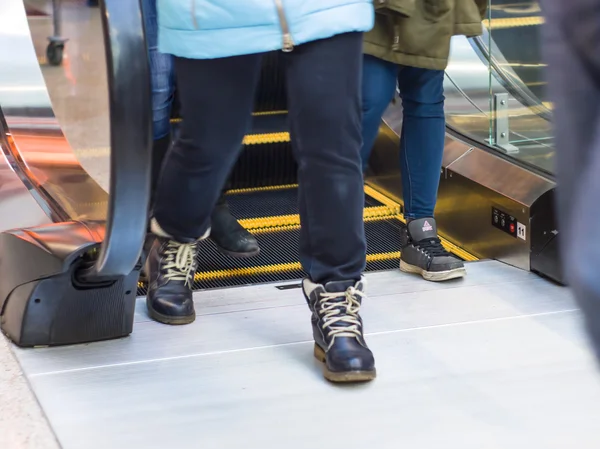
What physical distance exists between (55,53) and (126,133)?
5.46 feet

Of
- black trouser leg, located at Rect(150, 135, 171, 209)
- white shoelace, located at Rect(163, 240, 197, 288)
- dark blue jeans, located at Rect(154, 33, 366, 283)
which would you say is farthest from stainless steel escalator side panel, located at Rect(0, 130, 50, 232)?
dark blue jeans, located at Rect(154, 33, 366, 283)

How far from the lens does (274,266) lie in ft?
10.6

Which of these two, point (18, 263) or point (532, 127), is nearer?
point (18, 263)

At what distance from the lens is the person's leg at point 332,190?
198 centimetres

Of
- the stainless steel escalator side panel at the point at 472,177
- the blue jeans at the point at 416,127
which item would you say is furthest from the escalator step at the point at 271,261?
the blue jeans at the point at 416,127

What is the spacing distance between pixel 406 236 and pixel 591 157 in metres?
2.30

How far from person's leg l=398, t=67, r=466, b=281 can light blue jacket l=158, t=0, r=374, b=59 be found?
0.91 m

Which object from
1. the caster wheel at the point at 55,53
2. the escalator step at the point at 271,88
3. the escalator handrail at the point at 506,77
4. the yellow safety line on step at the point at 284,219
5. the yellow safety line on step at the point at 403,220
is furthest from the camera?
the escalator step at the point at 271,88

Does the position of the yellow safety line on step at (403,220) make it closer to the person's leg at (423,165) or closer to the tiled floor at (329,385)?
the person's leg at (423,165)

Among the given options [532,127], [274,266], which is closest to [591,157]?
[274,266]

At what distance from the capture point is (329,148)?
203cm

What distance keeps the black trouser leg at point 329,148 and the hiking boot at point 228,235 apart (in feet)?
2.77

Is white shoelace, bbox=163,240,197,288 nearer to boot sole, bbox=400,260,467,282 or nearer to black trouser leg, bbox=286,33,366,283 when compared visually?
black trouser leg, bbox=286,33,366,283

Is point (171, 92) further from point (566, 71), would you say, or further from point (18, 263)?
point (566, 71)
